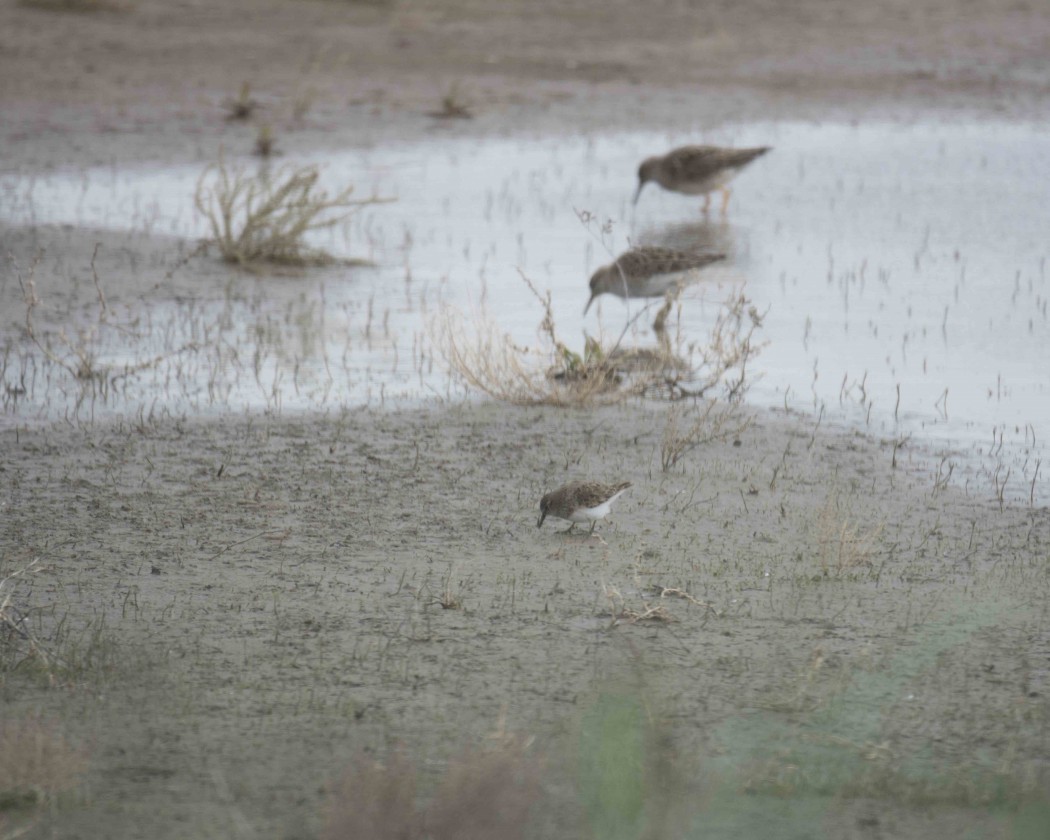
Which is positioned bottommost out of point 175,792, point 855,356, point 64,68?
point 175,792

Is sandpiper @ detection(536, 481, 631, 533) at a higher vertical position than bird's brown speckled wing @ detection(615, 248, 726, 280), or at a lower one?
lower

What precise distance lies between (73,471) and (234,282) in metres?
4.40

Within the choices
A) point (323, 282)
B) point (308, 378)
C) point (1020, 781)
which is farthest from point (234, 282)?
point (1020, 781)

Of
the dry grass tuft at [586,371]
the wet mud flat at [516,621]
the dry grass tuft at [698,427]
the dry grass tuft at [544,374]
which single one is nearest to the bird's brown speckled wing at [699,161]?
the dry grass tuft at [586,371]

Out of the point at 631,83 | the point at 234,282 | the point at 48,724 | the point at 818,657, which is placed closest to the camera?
the point at 48,724

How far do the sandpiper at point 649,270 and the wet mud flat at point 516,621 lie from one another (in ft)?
6.60

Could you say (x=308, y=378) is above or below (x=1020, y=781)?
above

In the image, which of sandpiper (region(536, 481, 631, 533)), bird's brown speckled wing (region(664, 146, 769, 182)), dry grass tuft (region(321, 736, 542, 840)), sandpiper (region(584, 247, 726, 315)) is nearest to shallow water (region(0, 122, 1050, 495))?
sandpiper (region(584, 247, 726, 315))

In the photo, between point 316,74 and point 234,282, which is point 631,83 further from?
point 234,282

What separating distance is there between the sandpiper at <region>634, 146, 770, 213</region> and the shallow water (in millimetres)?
347

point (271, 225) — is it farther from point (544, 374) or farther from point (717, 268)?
point (544, 374)

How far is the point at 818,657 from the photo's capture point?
16.3 ft

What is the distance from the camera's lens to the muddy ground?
4.13 metres

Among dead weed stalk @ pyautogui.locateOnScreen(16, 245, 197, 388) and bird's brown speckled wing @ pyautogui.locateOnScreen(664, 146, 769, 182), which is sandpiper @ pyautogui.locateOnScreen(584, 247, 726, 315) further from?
bird's brown speckled wing @ pyautogui.locateOnScreen(664, 146, 769, 182)
